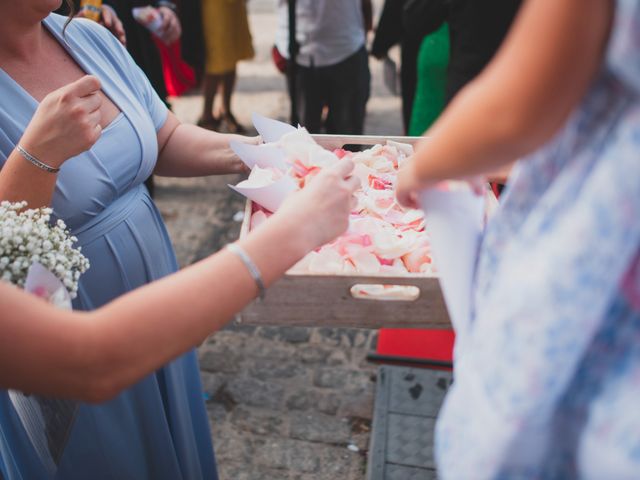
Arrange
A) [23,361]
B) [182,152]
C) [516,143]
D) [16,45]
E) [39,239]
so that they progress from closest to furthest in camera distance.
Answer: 1. [516,143]
2. [23,361]
3. [39,239]
4. [16,45]
5. [182,152]

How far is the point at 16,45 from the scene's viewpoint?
157 cm

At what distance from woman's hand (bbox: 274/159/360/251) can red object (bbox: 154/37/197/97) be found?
342 cm

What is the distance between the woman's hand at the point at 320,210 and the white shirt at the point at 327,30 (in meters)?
3.09

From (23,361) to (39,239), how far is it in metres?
0.37

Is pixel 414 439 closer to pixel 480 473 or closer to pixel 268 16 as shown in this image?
pixel 480 473

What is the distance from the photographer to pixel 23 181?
1377 mm

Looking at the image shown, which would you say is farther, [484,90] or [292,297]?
[292,297]

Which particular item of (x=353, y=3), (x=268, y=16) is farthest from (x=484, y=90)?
(x=268, y=16)

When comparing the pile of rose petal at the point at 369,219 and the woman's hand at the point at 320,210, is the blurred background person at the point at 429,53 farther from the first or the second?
the woman's hand at the point at 320,210

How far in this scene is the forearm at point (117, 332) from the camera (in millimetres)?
899

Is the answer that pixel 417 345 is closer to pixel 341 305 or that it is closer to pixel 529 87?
pixel 341 305

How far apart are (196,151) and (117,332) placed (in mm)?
1095

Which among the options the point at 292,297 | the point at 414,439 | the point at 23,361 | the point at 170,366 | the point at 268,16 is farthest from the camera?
the point at 268,16

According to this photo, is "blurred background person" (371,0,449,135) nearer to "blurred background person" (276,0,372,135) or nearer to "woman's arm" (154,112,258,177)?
"blurred background person" (276,0,372,135)
